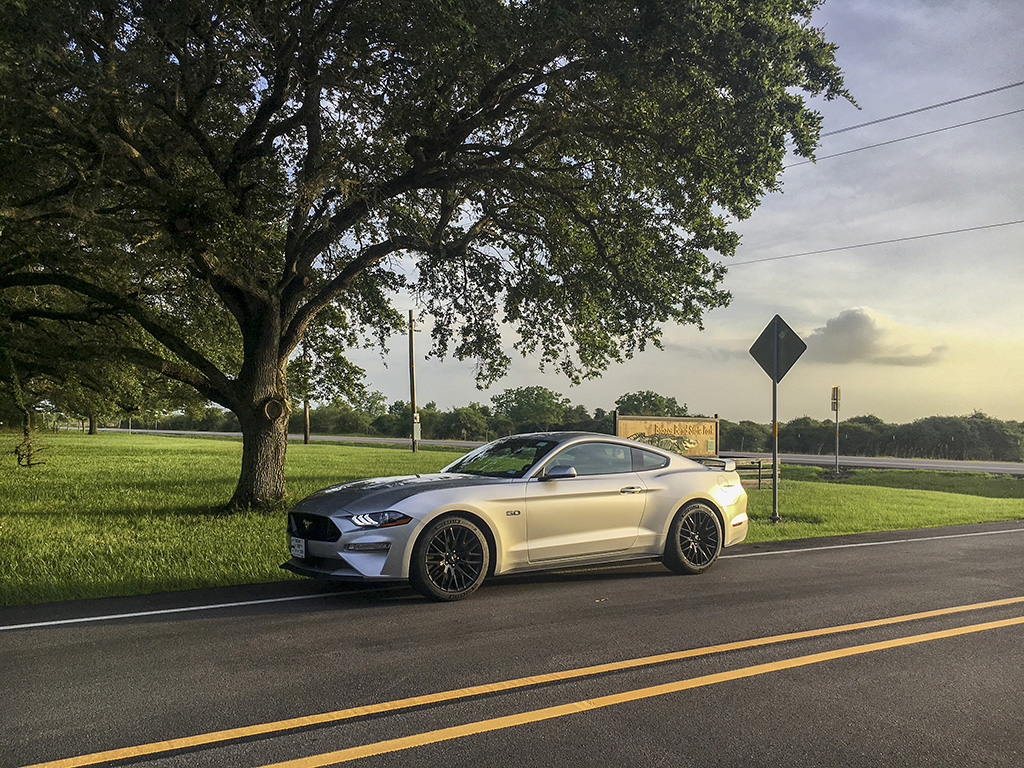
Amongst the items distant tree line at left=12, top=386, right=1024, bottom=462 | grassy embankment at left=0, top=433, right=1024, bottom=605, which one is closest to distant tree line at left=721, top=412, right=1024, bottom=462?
distant tree line at left=12, top=386, right=1024, bottom=462

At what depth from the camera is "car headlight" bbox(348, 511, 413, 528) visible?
7121 millimetres

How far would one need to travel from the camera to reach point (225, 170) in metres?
13.6

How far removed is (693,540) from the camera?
29.6ft

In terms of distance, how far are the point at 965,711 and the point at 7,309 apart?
50.2ft

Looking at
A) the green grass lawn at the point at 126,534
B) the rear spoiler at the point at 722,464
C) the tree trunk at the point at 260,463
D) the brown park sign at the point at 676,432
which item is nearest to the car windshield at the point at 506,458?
the rear spoiler at the point at 722,464

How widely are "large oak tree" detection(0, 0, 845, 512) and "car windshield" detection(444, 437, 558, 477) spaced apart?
16.1ft

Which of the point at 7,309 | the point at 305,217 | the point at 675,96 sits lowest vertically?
the point at 7,309

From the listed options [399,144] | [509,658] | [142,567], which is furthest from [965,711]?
[399,144]

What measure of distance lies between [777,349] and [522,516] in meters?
8.31

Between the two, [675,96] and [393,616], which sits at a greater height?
[675,96]

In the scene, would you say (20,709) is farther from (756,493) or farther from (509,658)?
(756,493)

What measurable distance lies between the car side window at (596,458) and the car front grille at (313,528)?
2324mm

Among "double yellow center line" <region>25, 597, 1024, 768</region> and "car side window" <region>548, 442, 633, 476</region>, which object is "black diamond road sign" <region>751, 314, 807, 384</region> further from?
"double yellow center line" <region>25, 597, 1024, 768</region>

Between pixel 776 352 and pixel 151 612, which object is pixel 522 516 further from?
pixel 776 352
